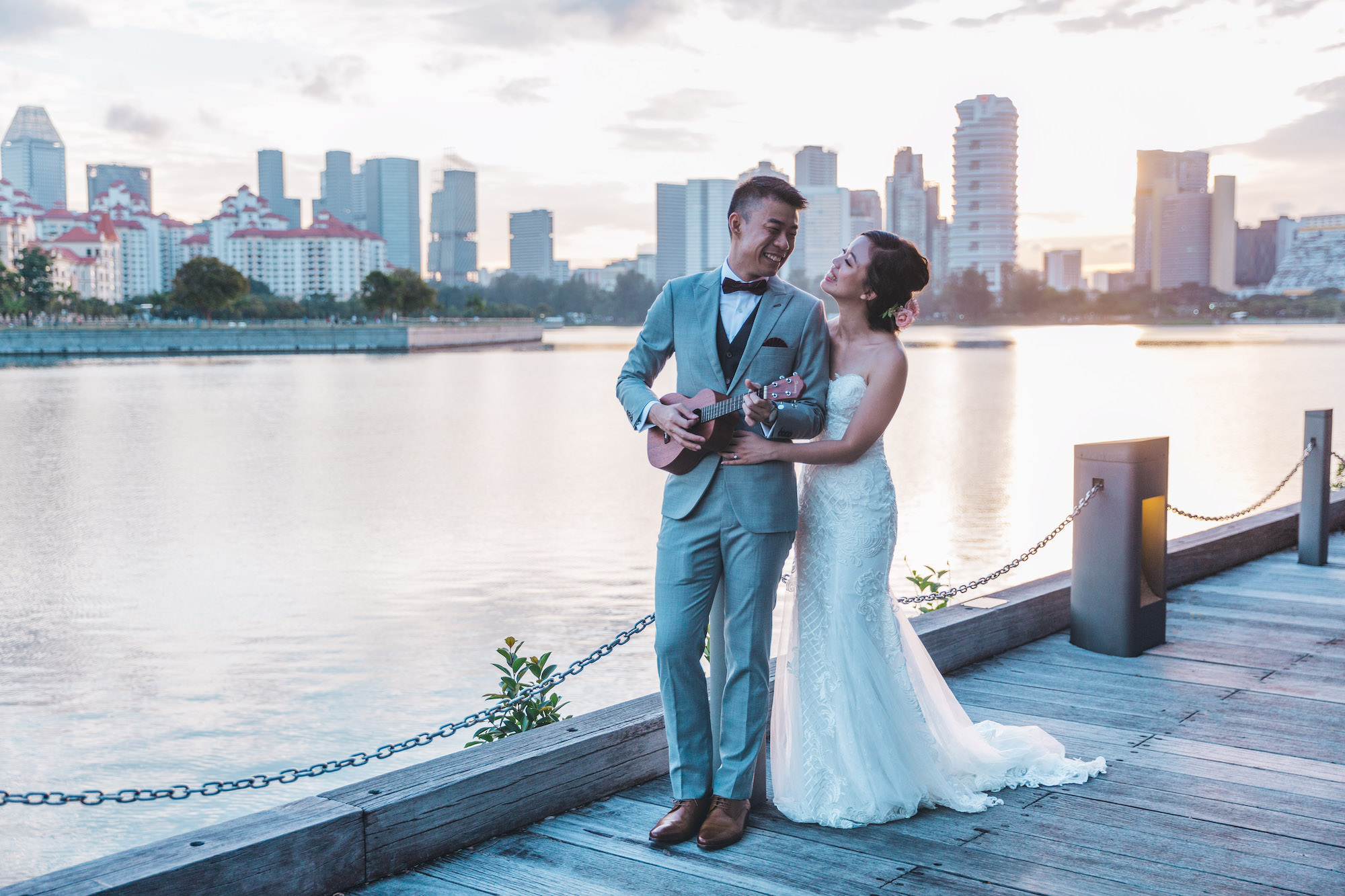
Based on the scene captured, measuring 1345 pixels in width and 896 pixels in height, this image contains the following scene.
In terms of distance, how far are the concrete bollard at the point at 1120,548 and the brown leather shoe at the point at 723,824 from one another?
2.57m

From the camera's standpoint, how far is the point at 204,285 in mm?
87875

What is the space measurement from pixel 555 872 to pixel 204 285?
9282 cm

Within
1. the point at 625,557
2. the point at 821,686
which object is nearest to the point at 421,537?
the point at 625,557

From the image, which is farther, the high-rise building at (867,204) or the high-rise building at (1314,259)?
the high-rise building at (1314,259)

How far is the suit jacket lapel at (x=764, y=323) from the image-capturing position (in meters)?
3.06

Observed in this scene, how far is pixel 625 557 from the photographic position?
15211 millimetres

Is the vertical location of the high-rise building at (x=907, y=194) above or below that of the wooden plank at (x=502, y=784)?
above

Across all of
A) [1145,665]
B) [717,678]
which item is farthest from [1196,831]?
[1145,665]

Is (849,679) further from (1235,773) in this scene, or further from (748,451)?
(1235,773)

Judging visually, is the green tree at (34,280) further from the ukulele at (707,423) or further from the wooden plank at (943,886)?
the wooden plank at (943,886)

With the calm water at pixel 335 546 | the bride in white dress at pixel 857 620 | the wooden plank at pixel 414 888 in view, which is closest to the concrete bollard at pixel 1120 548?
the bride in white dress at pixel 857 620

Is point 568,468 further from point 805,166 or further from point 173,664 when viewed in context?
point 805,166

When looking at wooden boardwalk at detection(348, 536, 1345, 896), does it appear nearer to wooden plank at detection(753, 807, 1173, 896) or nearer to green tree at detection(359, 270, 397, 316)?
wooden plank at detection(753, 807, 1173, 896)

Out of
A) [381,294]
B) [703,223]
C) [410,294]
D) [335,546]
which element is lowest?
[335,546]
